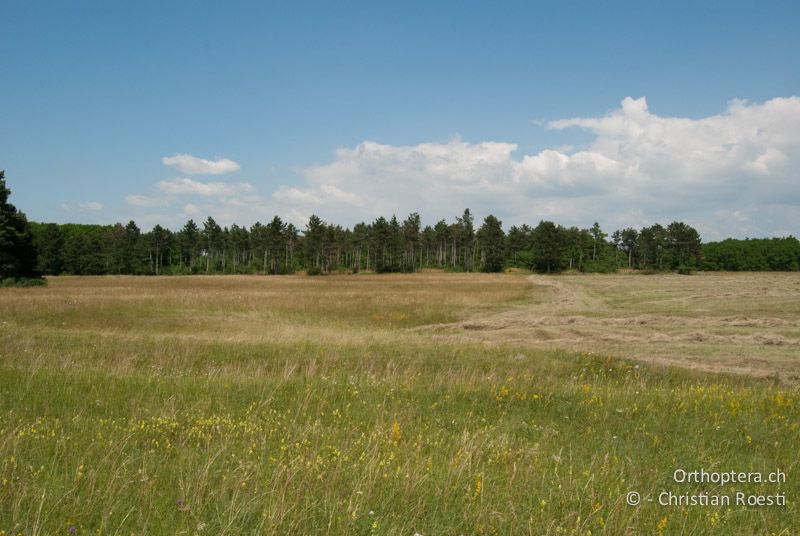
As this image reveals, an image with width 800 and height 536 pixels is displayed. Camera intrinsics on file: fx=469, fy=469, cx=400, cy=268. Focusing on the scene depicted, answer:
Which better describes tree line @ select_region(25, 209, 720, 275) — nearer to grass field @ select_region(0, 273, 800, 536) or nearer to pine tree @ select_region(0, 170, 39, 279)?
pine tree @ select_region(0, 170, 39, 279)

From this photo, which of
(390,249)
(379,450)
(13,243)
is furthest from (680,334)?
(390,249)

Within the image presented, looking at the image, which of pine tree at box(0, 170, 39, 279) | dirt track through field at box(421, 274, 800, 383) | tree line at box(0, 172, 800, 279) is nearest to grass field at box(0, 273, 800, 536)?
dirt track through field at box(421, 274, 800, 383)

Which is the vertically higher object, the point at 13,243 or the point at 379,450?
the point at 13,243

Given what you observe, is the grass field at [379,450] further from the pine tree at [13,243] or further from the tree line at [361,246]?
the tree line at [361,246]

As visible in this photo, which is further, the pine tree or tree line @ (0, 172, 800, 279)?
tree line @ (0, 172, 800, 279)

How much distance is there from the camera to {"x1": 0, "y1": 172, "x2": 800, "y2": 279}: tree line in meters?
107

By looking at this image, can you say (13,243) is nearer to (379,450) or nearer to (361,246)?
(379,450)

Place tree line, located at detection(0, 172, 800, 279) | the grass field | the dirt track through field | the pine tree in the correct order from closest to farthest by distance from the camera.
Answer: the grass field → the dirt track through field → the pine tree → tree line, located at detection(0, 172, 800, 279)

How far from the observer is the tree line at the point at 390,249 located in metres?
107

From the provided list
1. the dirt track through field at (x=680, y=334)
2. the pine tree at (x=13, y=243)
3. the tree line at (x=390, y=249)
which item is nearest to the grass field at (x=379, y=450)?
the dirt track through field at (x=680, y=334)

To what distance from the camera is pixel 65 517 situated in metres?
3.46

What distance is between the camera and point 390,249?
122 meters

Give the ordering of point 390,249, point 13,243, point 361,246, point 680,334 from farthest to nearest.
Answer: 1. point 361,246
2. point 390,249
3. point 13,243
4. point 680,334

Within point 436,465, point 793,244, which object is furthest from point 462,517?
point 793,244
